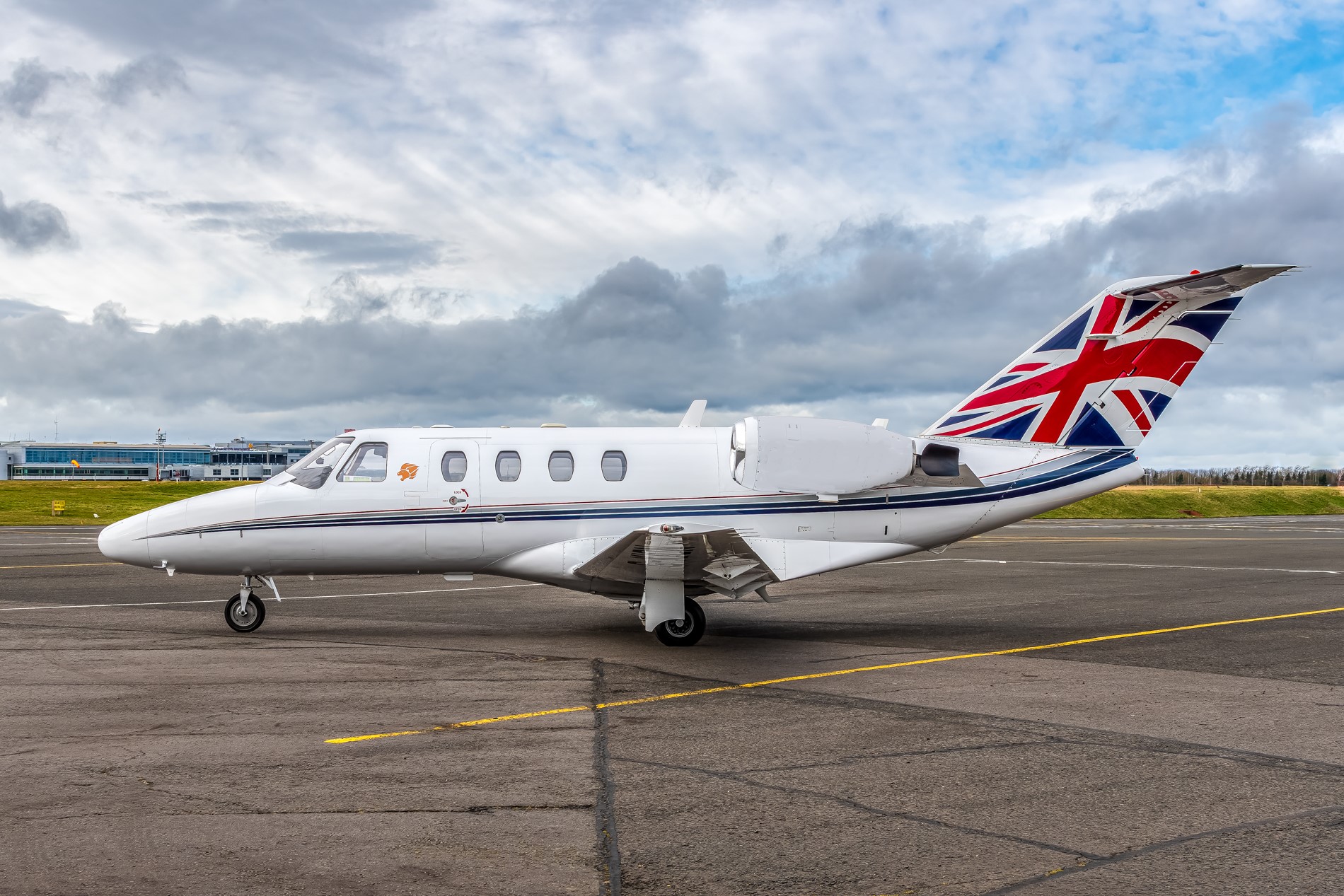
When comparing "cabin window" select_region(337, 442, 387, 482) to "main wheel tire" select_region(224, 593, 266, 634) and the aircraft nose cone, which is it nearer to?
"main wheel tire" select_region(224, 593, 266, 634)

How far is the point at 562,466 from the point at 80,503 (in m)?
53.2

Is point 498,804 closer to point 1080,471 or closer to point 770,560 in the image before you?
point 770,560

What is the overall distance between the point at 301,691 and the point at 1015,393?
10714mm

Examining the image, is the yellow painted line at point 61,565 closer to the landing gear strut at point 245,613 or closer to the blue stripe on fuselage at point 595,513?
the landing gear strut at point 245,613

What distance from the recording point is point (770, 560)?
13141 millimetres

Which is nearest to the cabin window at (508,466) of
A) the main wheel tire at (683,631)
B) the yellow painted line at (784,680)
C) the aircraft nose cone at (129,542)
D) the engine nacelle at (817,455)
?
the main wheel tire at (683,631)

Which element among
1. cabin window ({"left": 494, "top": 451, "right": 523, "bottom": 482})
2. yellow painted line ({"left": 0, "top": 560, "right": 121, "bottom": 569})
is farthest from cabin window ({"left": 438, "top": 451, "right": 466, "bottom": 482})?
yellow painted line ({"left": 0, "top": 560, "right": 121, "bottom": 569})

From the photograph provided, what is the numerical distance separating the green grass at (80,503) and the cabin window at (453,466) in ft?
114

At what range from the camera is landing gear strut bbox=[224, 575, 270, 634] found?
48.2ft

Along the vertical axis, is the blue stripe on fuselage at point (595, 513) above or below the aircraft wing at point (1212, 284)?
below

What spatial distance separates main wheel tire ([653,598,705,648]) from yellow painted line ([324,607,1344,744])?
2386mm

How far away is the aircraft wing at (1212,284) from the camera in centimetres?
1322

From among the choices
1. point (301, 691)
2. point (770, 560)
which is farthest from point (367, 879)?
point (770, 560)

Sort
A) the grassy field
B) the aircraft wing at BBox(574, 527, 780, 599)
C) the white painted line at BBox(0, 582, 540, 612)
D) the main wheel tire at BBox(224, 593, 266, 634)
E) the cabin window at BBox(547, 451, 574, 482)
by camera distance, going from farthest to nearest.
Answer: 1. the grassy field
2. the white painted line at BBox(0, 582, 540, 612)
3. the main wheel tire at BBox(224, 593, 266, 634)
4. the cabin window at BBox(547, 451, 574, 482)
5. the aircraft wing at BBox(574, 527, 780, 599)
